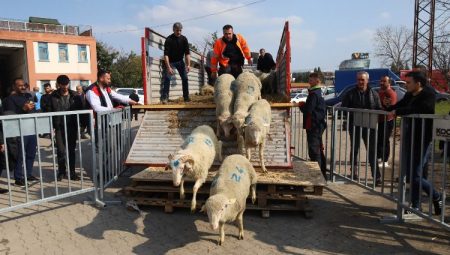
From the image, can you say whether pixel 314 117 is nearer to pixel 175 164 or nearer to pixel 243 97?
pixel 243 97

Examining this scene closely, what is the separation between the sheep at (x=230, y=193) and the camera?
385cm

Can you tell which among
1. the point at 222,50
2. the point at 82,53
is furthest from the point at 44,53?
the point at 222,50

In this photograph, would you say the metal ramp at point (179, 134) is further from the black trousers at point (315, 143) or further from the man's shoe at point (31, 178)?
the man's shoe at point (31, 178)

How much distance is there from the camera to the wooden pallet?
17.8ft

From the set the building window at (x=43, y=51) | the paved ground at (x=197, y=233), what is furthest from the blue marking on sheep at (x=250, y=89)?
the building window at (x=43, y=51)

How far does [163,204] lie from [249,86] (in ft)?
8.35

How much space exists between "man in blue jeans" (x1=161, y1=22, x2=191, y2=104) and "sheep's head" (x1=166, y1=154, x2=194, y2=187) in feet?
14.4

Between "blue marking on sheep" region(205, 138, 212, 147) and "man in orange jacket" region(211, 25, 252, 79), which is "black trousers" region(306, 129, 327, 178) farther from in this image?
"man in orange jacket" region(211, 25, 252, 79)

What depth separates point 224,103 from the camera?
6223 millimetres

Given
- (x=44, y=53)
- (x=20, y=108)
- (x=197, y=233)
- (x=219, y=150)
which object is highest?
(x=44, y=53)

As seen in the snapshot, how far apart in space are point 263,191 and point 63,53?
1460 inches

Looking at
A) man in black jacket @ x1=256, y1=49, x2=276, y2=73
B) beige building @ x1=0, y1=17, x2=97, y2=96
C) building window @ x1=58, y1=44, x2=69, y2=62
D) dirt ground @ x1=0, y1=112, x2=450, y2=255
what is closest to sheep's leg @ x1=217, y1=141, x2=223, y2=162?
dirt ground @ x1=0, y1=112, x2=450, y2=255

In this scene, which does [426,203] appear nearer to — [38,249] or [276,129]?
[276,129]

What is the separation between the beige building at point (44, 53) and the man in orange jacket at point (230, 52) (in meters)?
31.0
